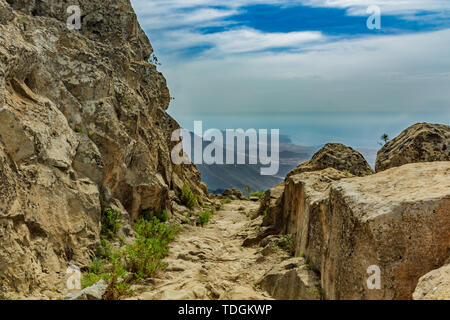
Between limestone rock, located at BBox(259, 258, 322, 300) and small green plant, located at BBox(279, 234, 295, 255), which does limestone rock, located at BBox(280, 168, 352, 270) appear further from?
limestone rock, located at BBox(259, 258, 322, 300)

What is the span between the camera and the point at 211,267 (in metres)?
10.1

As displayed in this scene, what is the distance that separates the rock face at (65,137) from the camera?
7.68 metres

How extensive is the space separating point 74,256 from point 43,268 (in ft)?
3.96

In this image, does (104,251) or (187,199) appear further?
(187,199)

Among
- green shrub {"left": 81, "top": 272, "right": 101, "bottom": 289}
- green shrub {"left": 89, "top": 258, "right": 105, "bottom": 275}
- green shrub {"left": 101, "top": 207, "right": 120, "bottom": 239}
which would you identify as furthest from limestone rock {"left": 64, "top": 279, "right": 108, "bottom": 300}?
green shrub {"left": 101, "top": 207, "right": 120, "bottom": 239}

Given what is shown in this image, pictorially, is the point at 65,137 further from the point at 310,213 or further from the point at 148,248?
the point at 310,213

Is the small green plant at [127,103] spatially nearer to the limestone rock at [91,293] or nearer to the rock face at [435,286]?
the limestone rock at [91,293]

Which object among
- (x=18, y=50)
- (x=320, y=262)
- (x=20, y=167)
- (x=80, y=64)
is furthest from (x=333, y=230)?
(x=80, y=64)

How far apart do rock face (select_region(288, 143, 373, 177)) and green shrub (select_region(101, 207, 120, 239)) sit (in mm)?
7743

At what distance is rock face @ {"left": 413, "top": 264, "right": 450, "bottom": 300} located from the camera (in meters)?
4.07

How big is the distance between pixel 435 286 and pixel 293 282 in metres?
3.72

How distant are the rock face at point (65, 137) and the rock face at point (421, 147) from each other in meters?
8.23

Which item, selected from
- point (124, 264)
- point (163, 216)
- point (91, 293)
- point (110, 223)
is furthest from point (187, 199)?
point (91, 293)

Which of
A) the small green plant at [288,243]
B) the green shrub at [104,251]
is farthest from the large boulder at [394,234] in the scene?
the green shrub at [104,251]
